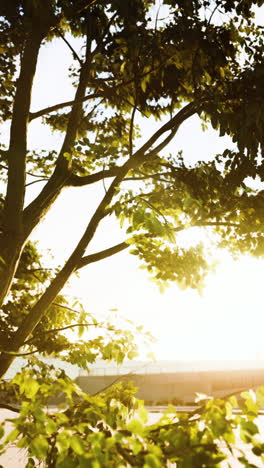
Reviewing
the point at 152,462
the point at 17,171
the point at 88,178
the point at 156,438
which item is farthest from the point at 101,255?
the point at 152,462

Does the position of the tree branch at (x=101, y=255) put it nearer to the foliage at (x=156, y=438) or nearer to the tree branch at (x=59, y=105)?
the tree branch at (x=59, y=105)

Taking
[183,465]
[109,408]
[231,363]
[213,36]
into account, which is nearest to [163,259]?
[109,408]

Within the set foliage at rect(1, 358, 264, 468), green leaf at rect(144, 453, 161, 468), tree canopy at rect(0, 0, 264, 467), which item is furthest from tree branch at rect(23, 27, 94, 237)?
green leaf at rect(144, 453, 161, 468)

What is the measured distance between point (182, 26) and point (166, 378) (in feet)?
130

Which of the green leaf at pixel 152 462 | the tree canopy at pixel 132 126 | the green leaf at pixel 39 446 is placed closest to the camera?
the green leaf at pixel 152 462

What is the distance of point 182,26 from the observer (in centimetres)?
384

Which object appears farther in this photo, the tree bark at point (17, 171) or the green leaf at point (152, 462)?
the tree bark at point (17, 171)

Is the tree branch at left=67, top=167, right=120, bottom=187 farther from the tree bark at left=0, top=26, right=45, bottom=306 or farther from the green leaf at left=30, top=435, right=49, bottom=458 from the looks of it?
the green leaf at left=30, top=435, right=49, bottom=458

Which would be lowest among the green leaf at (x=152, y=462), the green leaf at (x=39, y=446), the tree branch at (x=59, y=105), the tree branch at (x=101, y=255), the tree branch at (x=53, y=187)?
the green leaf at (x=152, y=462)

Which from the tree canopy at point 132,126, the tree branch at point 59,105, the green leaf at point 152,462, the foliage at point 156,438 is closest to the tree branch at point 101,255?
the tree canopy at point 132,126

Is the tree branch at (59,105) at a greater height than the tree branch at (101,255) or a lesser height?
greater

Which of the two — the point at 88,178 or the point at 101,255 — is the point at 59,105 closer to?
the point at 88,178

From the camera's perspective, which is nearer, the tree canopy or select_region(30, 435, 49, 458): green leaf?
select_region(30, 435, 49, 458): green leaf

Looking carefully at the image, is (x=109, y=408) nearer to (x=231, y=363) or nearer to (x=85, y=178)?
(x=85, y=178)
